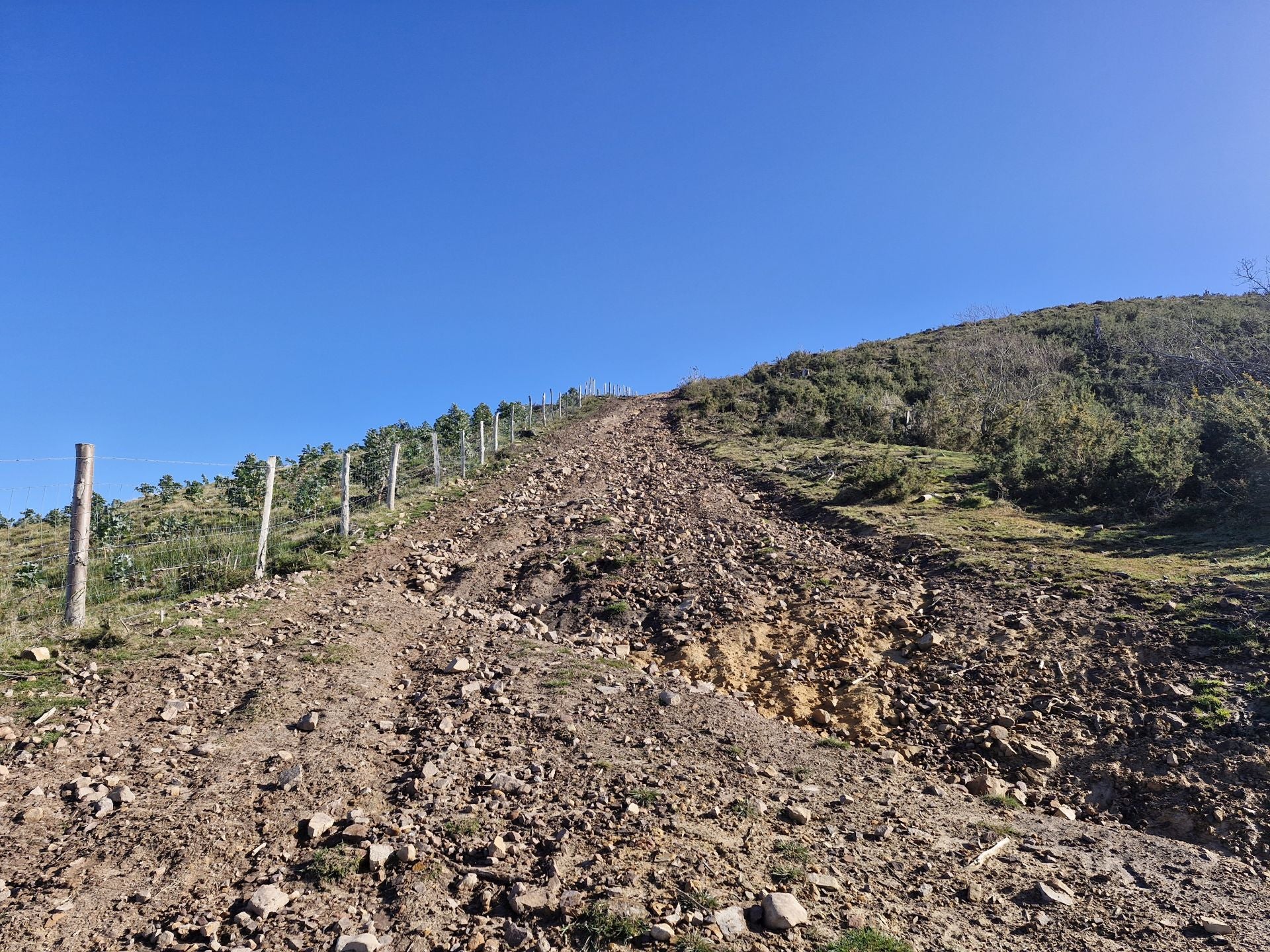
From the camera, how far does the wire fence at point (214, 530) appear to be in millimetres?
8727

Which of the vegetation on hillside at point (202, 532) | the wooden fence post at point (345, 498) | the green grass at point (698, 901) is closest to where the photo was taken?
the green grass at point (698, 901)

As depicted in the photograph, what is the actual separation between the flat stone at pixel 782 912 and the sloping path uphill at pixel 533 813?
0.04 ft

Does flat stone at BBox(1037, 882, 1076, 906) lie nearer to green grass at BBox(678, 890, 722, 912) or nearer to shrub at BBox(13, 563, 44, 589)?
green grass at BBox(678, 890, 722, 912)

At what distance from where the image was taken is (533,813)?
14.1 feet

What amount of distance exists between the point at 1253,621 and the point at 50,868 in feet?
32.7

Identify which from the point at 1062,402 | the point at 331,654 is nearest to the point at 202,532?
the point at 331,654

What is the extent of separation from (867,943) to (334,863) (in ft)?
9.38

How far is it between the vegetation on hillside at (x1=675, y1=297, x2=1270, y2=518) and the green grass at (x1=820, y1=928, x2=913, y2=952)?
10.9m

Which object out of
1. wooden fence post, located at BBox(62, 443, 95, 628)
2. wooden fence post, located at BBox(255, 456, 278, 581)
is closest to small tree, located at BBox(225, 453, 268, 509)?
wooden fence post, located at BBox(255, 456, 278, 581)

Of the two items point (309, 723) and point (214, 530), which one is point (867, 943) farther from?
point (214, 530)

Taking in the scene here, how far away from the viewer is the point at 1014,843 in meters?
4.38

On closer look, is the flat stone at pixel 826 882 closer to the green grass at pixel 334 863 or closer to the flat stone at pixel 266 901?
the green grass at pixel 334 863

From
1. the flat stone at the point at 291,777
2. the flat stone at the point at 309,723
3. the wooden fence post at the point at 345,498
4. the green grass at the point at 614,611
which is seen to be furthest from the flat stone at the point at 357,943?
the wooden fence post at the point at 345,498

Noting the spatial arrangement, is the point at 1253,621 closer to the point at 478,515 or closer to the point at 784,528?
the point at 784,528
